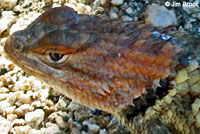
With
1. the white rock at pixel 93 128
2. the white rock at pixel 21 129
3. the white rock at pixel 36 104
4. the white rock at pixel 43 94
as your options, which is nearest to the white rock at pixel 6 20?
the white rock at pixel 43 94

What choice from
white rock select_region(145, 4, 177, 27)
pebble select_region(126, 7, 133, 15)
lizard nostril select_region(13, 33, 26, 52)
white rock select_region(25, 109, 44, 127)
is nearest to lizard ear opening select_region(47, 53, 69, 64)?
lizard nostril select_region(13, 33, 26, 52)

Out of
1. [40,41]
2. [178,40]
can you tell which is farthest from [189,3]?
[40,41]

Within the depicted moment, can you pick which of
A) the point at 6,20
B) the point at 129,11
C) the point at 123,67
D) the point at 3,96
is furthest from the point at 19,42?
the point at 129,11

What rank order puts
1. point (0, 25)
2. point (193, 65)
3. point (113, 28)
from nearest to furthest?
point (193, 65)
point (113, 28)
point (0, 25)

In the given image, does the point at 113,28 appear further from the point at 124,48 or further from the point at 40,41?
the point at 40,41

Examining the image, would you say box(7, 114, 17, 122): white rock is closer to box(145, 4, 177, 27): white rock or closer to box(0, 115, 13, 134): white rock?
box(0, 115, 13, 134): white rock
